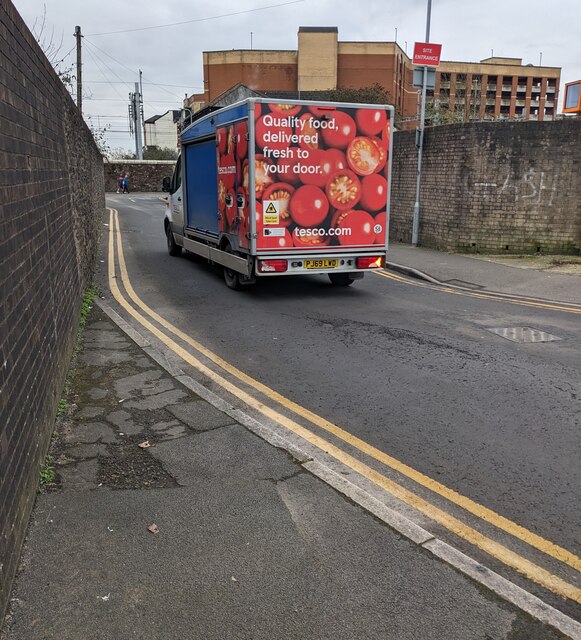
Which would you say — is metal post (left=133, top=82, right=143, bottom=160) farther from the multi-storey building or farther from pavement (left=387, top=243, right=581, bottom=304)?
the multi-storey building

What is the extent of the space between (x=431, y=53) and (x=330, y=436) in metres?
14.9

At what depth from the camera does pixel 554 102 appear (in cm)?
10581

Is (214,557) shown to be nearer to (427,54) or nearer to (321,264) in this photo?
(321,264)

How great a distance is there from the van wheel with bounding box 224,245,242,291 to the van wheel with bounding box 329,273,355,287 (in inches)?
72.2

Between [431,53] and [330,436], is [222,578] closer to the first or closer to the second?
[330,436]

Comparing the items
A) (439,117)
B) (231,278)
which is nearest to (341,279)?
(231,278)

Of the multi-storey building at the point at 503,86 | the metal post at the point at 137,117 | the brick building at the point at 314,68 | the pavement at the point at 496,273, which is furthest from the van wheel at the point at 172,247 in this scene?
the multi-storey building at the point at 503,86

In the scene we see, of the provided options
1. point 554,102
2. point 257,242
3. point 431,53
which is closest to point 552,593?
point 257,242

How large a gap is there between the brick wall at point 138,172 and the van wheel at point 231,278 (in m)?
50.4

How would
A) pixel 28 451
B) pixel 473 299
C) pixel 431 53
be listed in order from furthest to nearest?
1. pixel 431 53
2. pixel 473 299
3. pixel 28 451

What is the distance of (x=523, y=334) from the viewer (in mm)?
7801

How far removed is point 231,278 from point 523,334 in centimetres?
534

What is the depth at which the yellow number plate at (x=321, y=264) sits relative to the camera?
32.8 ft

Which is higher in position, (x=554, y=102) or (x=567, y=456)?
(x=554, y=102)
